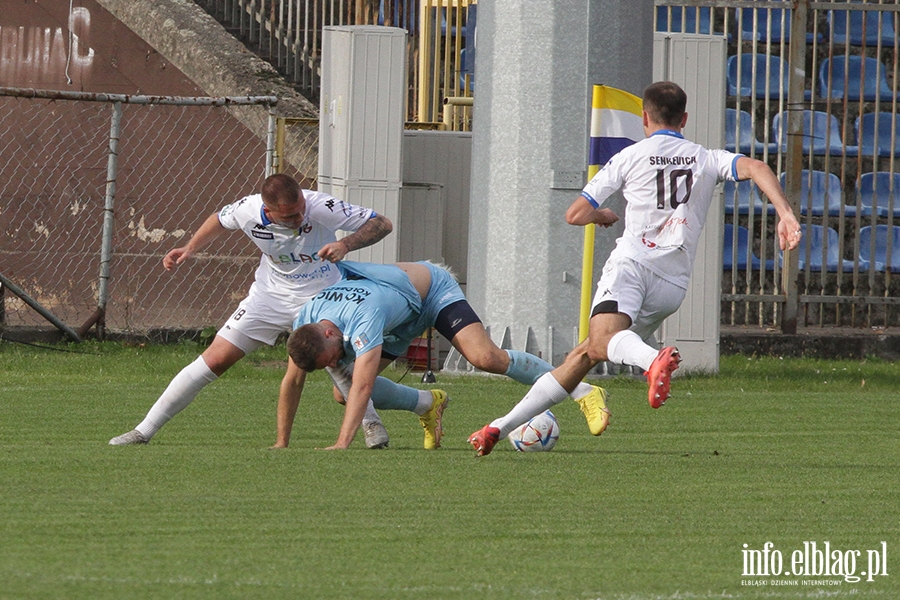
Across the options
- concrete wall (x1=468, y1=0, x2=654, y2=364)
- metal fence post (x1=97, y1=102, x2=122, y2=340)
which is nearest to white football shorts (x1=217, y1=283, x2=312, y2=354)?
concrete wall (x1=468, y1=0, x2=654, y2=364)

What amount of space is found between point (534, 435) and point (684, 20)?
7497 millimetres

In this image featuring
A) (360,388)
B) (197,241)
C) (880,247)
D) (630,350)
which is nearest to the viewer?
(630,350)

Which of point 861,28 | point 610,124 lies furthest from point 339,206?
point 861,28

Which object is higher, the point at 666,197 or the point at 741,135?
the point at 741,135

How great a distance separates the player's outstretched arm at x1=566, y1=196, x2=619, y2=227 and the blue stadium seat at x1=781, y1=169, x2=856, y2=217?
779 centimetres

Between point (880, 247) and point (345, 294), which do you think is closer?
point (345, 294)

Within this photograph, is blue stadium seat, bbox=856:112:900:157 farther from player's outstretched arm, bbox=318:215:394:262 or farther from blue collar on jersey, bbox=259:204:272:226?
blue collar on jersey, bbox=259:204:272:226

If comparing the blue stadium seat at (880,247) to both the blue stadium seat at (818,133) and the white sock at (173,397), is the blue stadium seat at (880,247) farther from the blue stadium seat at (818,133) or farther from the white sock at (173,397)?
the white sock at (173,397)

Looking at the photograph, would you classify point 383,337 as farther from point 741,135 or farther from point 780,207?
point 741,135

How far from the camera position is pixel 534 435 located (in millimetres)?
7984

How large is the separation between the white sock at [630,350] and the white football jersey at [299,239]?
1770mm

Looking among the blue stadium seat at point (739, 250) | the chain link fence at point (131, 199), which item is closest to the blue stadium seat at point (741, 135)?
the blue stadium seat at point (739, 250)

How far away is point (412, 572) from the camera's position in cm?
483

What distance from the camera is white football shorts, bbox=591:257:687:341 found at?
738cm
